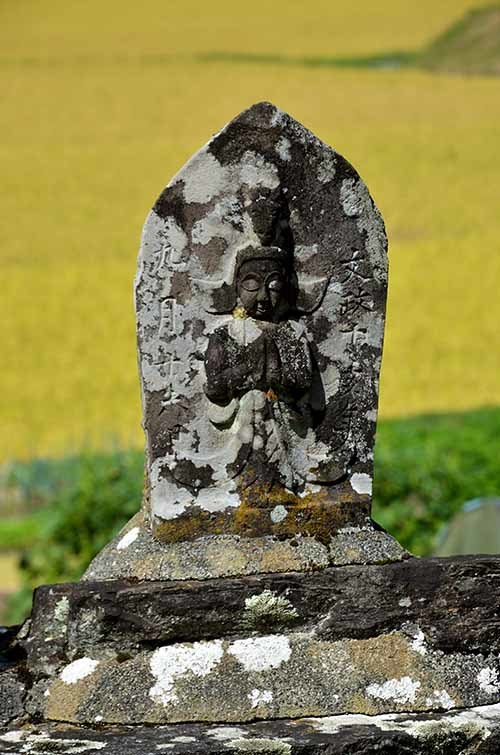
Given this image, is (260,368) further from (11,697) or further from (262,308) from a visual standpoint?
(11,697)

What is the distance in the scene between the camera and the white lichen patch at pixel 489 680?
6.23 m

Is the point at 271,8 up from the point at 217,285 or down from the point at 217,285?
up

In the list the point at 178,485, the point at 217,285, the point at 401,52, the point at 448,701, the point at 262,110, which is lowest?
the point at 448,701

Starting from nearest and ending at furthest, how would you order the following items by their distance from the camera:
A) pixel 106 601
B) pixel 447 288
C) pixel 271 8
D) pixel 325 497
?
pixel 106 601
pixel 325 497
pixel 447 288
pixel 271 8

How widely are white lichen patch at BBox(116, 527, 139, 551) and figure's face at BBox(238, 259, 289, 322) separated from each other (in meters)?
1.08

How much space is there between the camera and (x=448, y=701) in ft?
20.1

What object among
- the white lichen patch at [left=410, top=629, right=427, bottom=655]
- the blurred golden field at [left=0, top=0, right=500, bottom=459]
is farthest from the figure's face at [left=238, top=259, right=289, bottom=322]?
the blurred golden field at [left=0, top=0, right=500, bottom=459]

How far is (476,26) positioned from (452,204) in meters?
9.04

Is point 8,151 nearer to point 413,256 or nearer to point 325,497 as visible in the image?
point 413,256

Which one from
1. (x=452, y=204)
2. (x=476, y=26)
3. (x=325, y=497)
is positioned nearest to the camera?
(x=325, y=497)

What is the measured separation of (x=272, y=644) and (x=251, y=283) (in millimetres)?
1502

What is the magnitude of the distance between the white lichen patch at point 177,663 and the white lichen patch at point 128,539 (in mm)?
561

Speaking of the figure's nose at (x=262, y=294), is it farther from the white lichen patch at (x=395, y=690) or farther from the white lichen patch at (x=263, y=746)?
the white lichen patch at (x=263, y=746)

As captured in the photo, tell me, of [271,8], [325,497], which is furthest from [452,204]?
[325,497]
